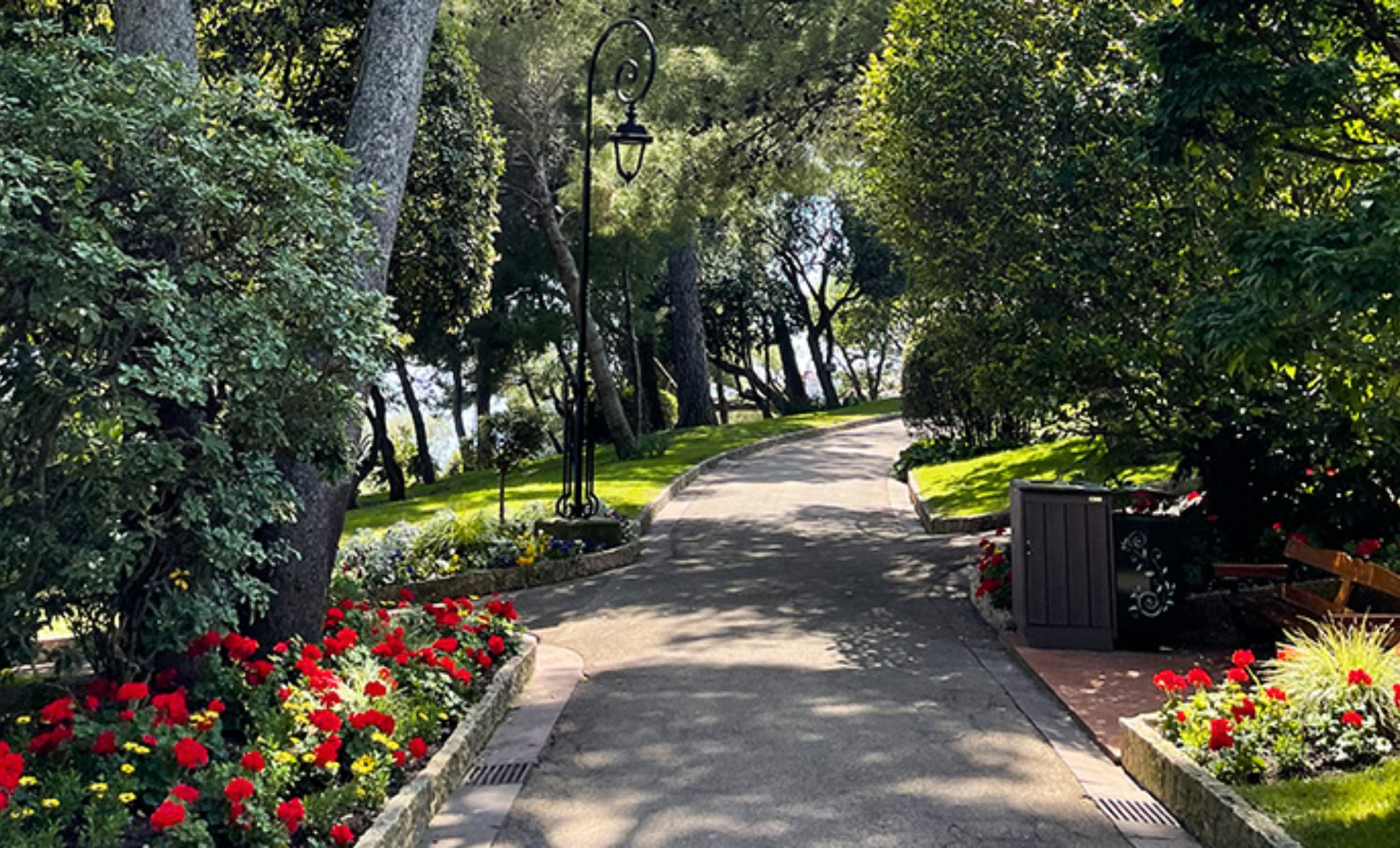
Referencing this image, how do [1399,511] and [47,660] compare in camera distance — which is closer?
[47,660]

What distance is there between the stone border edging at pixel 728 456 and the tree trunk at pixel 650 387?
16.6ft

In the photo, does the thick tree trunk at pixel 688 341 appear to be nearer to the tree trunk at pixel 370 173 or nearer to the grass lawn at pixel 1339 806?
the tree trunk at pixel 370 173

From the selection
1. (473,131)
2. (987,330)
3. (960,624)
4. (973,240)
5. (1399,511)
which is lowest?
(960,624)

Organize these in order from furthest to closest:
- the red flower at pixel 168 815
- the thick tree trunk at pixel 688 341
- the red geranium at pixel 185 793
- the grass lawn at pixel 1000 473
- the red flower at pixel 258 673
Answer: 1. the thick tree trunk at pixel 688 341
2. the grass lawn at pixel 1000 473
3. the red flower at pixel 258 673
4. the red geranium at pixel 185 793
5. the red flower at pixel 168 815

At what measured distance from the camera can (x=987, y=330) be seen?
495 inches

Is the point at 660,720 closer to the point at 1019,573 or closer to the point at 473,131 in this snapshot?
the point at 1019,573

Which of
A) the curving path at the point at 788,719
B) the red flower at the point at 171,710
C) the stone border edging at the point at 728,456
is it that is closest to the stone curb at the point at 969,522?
the curving path at the point at 788,719

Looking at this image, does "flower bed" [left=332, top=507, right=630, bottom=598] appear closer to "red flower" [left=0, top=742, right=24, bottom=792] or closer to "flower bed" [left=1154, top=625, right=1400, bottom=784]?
"red flower" [left=0, top=742, right=24, bottom=792]

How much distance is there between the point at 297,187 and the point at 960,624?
22.4 ft

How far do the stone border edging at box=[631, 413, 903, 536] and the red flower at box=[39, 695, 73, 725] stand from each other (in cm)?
1096

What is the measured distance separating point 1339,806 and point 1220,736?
25.0 inches

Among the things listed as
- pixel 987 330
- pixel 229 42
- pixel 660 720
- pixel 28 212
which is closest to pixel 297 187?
pixel 28 212

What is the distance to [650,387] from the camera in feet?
130

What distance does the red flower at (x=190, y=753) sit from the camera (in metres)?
5.32
